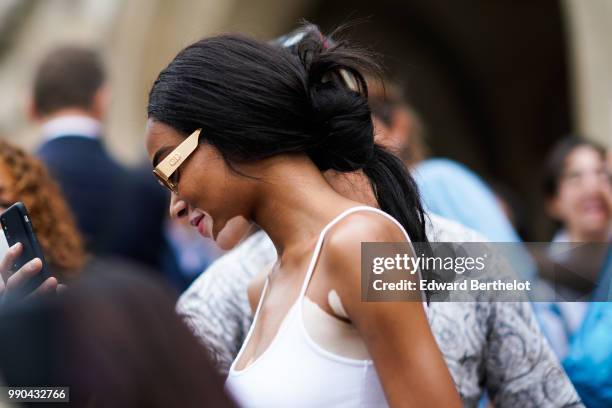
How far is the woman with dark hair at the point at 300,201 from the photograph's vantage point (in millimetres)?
2027

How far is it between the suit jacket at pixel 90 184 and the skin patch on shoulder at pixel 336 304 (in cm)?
239

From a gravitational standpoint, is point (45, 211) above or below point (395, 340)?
below

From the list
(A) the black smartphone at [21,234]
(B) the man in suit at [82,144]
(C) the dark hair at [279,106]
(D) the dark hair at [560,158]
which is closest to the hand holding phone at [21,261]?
(A) the black smartphone at [21,234]

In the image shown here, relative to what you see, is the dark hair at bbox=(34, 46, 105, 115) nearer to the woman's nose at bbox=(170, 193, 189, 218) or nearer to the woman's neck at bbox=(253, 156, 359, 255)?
the woman's nose at bbox=(170, 193, 189, 218)

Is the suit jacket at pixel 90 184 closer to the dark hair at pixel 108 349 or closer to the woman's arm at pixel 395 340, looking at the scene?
the woman's arm at pixel 395 340

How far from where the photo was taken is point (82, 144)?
177 inches

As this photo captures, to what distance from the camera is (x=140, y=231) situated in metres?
5.45

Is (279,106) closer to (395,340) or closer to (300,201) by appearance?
(300,201)

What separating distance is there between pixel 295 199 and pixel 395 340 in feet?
1.24

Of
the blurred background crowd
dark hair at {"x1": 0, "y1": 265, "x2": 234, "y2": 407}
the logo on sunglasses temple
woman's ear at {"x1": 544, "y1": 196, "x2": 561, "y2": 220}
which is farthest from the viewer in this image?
woman's ear at {"x1": 544, "y1": 196, "x2": 561, "y2": 220}

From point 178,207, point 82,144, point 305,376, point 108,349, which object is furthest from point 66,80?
point 108,349

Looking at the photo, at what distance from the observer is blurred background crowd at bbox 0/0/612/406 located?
3.73 metres

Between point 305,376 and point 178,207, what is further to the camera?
point 178,207

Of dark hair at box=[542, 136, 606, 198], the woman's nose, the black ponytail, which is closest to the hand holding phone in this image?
the woman's nose
